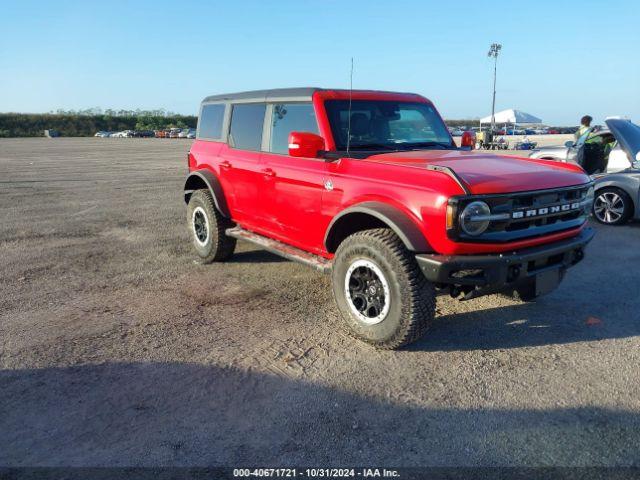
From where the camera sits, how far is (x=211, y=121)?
6.54 m

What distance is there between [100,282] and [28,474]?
10.9 ft

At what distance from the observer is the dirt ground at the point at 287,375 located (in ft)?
9.10

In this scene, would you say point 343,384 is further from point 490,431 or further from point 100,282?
point 100,282

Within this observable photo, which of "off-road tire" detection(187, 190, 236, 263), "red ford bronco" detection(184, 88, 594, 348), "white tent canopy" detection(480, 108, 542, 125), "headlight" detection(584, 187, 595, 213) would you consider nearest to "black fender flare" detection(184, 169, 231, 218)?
"off-road tire" detection(187, 190, 236, 263)

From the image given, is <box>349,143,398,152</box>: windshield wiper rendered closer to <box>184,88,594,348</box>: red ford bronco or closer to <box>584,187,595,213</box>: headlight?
<box>184,88,594,348</box>: red ford bronco

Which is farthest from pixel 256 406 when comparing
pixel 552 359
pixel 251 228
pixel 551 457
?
pixel 251 228

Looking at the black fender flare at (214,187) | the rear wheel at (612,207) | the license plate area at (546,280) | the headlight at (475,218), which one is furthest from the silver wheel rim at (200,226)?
the rear wheel at (612,207)

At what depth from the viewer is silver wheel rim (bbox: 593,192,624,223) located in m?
8.56

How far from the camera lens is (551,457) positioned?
8.77ft

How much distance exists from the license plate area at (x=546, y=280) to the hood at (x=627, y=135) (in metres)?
4.95

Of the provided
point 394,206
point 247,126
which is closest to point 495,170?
point 394,206

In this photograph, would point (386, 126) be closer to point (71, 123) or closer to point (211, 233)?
→ point (211, 233)

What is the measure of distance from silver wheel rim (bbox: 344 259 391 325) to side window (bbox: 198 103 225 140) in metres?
3.06

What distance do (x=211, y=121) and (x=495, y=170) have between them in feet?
12.8
